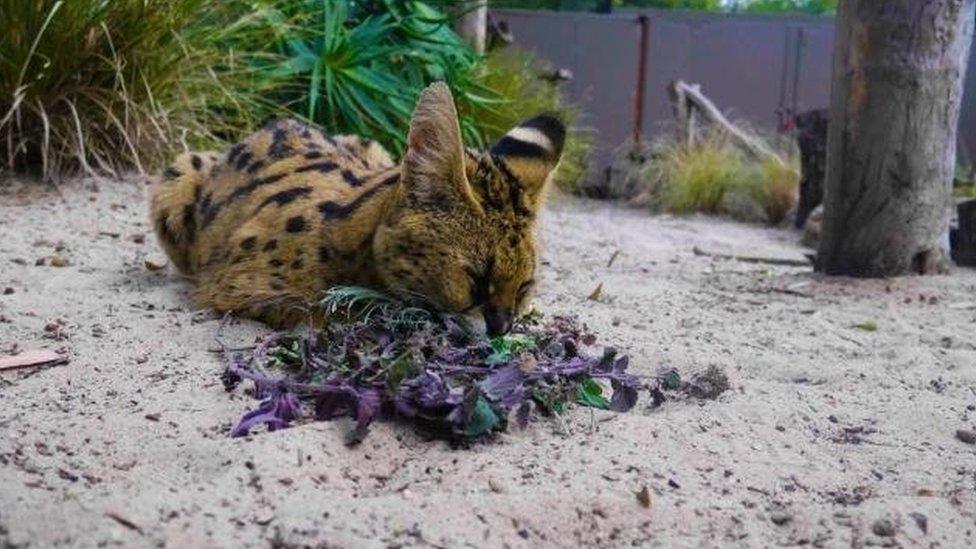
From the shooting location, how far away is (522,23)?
15.0 m

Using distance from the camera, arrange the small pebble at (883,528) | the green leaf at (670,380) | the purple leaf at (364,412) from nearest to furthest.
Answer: the small pebble at (883,528) < the purple leaf at (364,412) < the green leaf at (670,380)

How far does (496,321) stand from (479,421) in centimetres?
77

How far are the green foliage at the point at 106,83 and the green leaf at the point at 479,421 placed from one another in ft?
15.0

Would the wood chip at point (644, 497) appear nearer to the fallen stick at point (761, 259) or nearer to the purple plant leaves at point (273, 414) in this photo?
the purple plant leaves at point (273, 414)

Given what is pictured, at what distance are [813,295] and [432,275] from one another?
2.73 metres

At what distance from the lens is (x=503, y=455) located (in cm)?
292

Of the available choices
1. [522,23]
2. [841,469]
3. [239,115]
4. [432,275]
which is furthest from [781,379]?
[522,23]

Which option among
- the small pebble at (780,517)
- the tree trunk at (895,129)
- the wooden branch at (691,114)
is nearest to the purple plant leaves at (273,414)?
the small pebble at (780,517)

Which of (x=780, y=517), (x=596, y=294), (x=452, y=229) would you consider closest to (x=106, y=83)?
(x=596, y=294)

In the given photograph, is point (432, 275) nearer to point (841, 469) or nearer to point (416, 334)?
point (416, 334)

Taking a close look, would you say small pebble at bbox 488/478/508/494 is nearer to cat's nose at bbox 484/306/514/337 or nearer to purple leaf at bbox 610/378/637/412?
purple leaf at bbox 610/378/637/412

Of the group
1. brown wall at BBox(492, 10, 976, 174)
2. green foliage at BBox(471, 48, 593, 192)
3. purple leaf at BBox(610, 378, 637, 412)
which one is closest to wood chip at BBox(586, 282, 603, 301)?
purple leaf at BBox(610, 378, 637, 412)

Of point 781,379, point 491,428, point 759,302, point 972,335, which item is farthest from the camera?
point 759,302

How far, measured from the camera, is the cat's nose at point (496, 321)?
3.68 metres
